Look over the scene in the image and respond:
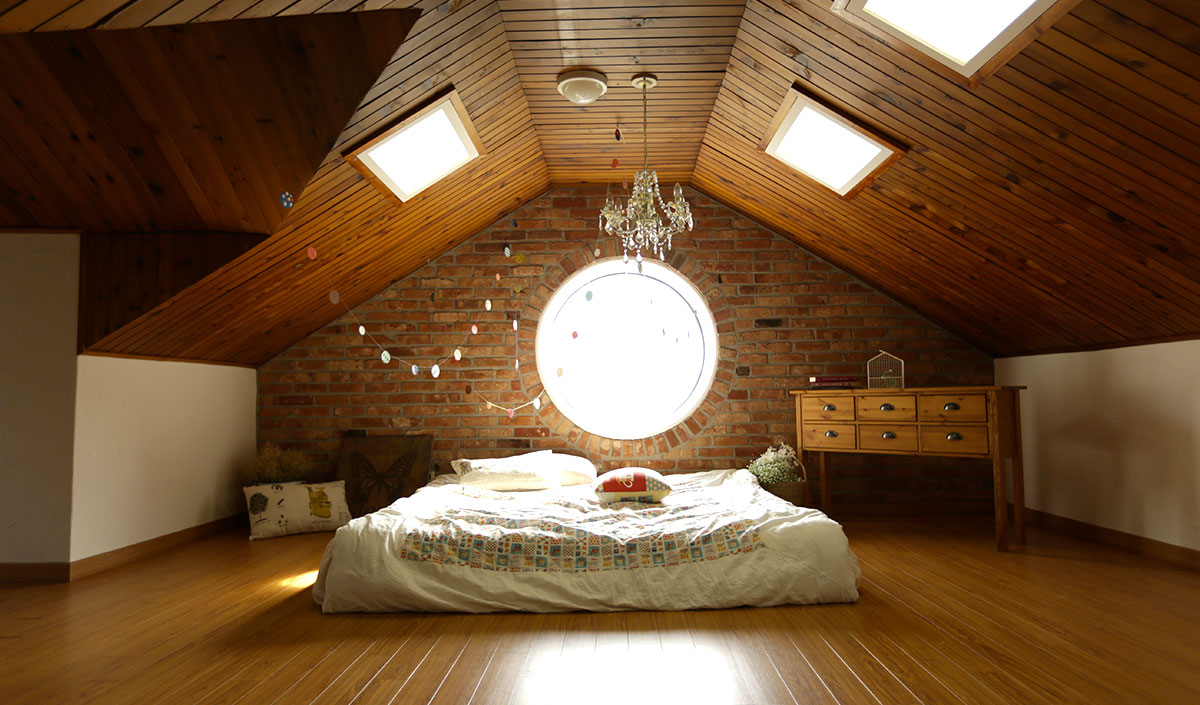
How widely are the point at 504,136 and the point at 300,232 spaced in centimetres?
117

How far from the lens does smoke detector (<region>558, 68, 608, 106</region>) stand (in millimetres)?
3508

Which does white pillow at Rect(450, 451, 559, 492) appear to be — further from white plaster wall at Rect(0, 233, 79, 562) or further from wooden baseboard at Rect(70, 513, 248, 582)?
white plaster wall at Rect(0, 233, 79, 562)

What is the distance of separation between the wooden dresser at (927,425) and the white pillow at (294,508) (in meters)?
2.87

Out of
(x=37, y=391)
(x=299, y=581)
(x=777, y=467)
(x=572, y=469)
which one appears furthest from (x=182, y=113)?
(x=777, y=467)

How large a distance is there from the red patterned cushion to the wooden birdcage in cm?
170

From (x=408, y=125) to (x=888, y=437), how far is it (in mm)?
2993

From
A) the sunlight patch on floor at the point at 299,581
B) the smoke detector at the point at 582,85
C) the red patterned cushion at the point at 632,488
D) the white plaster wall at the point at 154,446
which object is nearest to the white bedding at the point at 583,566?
the sunlight patch on floor at the point at 299,581

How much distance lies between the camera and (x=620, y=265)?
5.25 meters

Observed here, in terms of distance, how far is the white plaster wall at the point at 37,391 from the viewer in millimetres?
3432

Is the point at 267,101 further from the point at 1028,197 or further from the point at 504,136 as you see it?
the point at 1028,197

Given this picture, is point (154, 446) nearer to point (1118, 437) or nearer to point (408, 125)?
point (408, 125)

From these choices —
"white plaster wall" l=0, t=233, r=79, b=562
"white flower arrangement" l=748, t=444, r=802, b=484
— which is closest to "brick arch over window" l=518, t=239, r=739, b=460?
"white flower arrangement" l=748, t=444, r=802, b=484

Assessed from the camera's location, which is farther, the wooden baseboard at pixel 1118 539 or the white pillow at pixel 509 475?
the white pillow at pixel 509 475

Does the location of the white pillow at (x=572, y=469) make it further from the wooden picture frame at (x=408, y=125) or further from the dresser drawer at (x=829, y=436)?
the wooden picture frame at (x=408, y=125)
